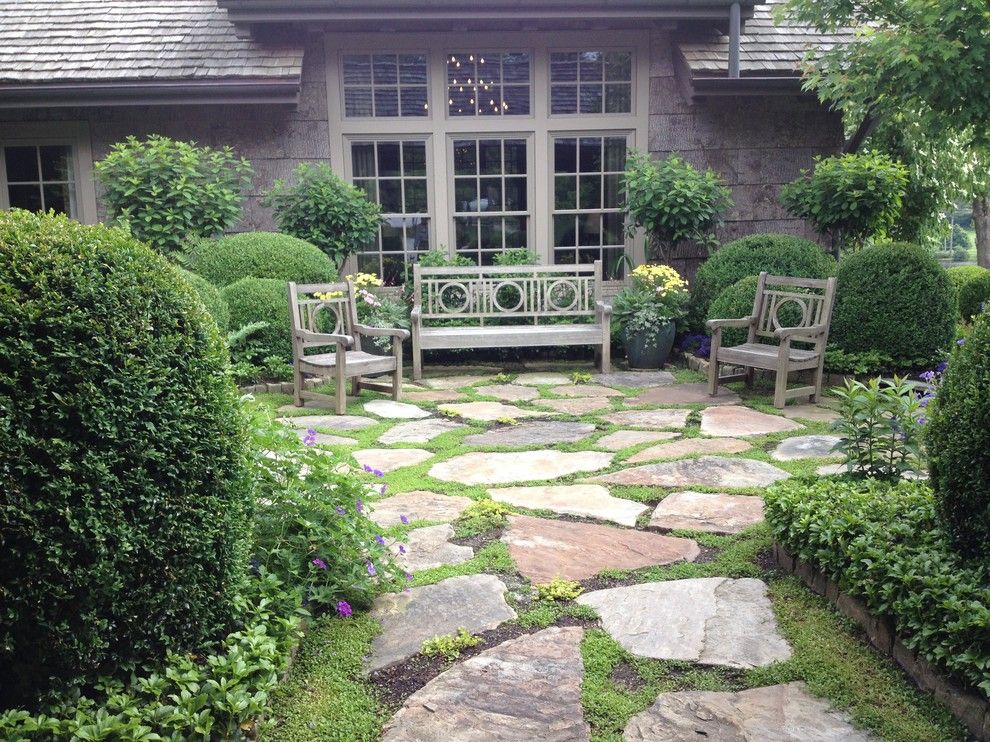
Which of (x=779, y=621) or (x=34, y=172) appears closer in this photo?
(x=779, y=621)

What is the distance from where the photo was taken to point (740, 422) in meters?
5.78

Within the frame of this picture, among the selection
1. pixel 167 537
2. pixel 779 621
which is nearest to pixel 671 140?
pixel 779 621

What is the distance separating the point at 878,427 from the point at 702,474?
1.14 meters

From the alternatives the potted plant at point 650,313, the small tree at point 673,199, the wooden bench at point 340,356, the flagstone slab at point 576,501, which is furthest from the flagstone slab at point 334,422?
the small tree at point 673,199

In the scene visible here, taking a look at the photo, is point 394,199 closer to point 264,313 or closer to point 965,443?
point 264,313

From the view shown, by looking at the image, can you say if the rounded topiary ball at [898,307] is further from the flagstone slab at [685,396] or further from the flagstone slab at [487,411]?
the flagstone slab at [487,411]

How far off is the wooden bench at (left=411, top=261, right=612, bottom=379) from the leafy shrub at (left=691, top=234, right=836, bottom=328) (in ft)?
3.44

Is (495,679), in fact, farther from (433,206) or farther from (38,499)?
(433,206)

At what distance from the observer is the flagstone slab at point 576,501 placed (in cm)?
391

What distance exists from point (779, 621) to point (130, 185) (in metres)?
7.35

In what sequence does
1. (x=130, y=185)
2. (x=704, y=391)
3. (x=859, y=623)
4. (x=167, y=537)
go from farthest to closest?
1. (x=130, y=185)
2. (x=704, y=391)
3. (x=859, y=623)
4. (x=167, y=537)

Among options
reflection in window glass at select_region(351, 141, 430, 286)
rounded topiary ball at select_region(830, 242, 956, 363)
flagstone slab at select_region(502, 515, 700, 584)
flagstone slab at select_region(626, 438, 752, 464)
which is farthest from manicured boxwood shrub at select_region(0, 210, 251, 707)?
reflection in window glass at select_region(351, 141, 430, 286)

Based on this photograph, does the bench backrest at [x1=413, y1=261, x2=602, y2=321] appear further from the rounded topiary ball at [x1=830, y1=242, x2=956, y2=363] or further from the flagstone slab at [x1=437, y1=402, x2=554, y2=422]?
the rounded topiary ball at [x1=830, y1=242, x2=956, y2=363]

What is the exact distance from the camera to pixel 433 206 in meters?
9.48
